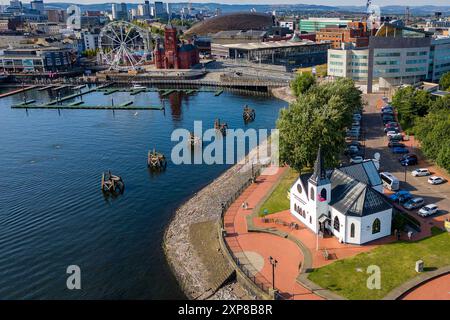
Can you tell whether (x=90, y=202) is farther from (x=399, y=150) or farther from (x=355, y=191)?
(x=399, y=150)

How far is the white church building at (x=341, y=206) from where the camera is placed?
147ft

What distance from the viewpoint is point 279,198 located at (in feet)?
188

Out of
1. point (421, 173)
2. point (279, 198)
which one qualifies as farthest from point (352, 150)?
point (279, 198)

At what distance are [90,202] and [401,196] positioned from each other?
1801 inches

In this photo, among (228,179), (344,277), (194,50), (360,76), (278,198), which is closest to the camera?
(344,277)

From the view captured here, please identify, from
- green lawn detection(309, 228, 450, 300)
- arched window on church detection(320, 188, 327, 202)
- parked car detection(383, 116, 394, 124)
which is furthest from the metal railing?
parked car detection(383, 116, 394, 124)

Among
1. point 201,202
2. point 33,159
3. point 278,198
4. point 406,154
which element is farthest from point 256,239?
point 33,159

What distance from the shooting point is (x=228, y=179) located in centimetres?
6888

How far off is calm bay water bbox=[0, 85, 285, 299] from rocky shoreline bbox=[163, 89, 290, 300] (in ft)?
4.33

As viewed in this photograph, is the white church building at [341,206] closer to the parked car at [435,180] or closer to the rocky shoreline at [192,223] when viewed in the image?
the rocky shoreline at [192,223]

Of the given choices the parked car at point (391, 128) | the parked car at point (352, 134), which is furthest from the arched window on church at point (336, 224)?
the parked car at point (391, 128)

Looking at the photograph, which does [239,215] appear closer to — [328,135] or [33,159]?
[328,135]

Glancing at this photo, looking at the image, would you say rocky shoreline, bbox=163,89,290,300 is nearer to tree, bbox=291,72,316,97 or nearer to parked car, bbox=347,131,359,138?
parked car, bbox=347,131,359,138

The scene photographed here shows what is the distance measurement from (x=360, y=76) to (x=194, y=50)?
3565 inches
